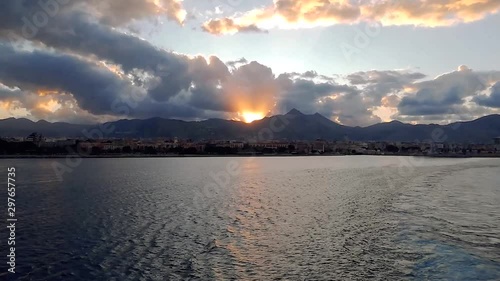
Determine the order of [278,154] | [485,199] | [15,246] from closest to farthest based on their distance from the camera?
[15,246] → [485,199] → [278,154]

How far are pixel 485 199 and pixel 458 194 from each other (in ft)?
12.6

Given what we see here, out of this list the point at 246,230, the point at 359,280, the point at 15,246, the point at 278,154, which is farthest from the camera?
the point at 278,154

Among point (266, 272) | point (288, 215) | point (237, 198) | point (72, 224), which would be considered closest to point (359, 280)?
point (266, 272)

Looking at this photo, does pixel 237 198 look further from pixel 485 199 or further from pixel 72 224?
pixel 485 199

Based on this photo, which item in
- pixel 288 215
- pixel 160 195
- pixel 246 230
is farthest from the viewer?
pixel 160 195

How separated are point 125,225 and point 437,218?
19.7 m

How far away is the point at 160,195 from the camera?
38406 millimetres

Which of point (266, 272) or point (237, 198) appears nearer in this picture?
point (266, 272)

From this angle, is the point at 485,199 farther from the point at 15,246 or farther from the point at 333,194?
the point at 15,246

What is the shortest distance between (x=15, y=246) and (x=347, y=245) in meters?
15.4

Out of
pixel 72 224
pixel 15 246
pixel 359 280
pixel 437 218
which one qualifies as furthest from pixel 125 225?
pixel 437 218

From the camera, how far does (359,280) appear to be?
14.4 m

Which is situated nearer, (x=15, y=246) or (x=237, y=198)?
(x=15, y=246)

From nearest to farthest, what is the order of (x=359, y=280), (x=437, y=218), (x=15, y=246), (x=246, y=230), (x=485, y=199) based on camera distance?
(x=359, y=280) → (x=15, y=246) → (x=246, y=230) → (x=437, y=218) → (x=485, y=199)
